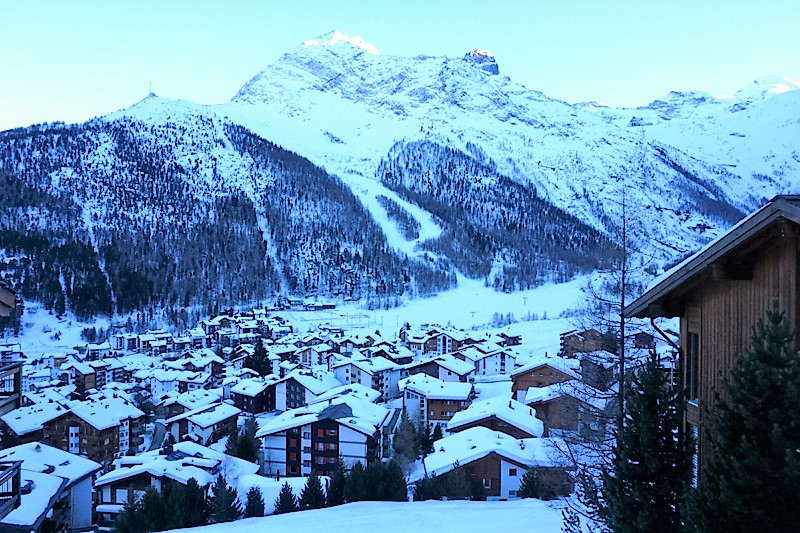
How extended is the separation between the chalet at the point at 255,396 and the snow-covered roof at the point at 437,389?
913cm

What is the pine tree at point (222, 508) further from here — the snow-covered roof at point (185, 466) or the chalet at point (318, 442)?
the chalet at point (318, 442)

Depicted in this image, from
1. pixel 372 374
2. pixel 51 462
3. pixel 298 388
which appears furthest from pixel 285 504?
pixel 372 374

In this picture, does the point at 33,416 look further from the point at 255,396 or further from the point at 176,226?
the point at 176,226

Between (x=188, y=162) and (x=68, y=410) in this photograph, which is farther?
(x=188, y=162)

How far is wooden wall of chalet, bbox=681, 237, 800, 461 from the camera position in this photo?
15.3 ft

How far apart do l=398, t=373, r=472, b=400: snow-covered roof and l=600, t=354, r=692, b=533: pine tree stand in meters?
29.4

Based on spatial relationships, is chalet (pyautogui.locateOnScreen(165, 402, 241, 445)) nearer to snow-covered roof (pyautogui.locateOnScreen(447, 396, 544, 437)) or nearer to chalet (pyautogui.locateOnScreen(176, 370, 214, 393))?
chalet (pyautogui.locateOnScreen(176, 370, 214, 393))

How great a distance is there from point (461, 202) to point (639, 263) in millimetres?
145466

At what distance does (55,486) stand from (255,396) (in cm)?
1978

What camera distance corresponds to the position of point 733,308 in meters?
5.40

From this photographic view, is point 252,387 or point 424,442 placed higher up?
point 252,387

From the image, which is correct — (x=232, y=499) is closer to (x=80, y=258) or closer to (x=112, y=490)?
(x=112, y=490)

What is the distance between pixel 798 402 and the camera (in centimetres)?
386

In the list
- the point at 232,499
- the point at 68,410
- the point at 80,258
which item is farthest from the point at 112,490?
the point at 80,258
